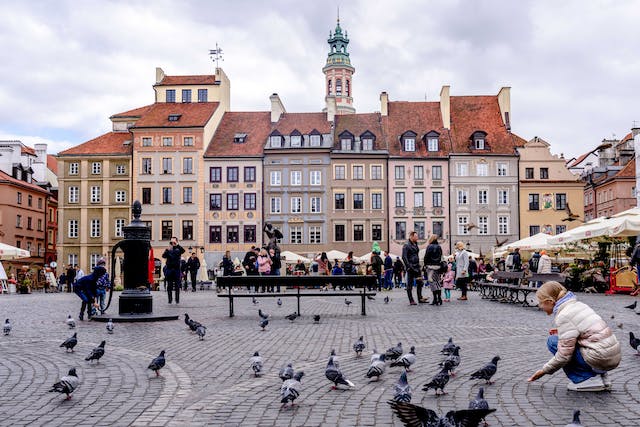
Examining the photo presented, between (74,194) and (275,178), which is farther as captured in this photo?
(74,194)

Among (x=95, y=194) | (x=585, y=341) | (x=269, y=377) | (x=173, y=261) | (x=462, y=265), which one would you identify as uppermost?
(x=95, y=194)

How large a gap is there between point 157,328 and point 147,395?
22.4 ft

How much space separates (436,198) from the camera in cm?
5978

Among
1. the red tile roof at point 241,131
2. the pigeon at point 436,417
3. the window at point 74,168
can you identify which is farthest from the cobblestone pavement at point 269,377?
the window at point 74,168

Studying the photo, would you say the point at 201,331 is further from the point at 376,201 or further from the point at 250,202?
the point at 376,201

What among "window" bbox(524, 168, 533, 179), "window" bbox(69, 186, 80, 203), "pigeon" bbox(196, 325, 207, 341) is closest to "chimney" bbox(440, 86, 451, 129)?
"window" bbox(524, 168, 533, 179)

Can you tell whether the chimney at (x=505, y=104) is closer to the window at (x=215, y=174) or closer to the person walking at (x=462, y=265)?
the window at (x=215, y=174)

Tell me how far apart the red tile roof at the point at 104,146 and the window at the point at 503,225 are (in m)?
29.6

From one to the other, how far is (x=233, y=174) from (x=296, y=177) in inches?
194

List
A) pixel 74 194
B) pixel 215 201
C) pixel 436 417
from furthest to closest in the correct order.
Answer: pixel 74 194 → pixel 215 201 → pixel 436 417

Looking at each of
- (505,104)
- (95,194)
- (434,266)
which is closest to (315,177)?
(505,104)

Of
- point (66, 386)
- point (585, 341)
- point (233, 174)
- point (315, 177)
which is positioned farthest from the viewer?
point (233, 174)

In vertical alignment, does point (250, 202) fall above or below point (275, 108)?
below

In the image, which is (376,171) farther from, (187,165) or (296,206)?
(187,165)
